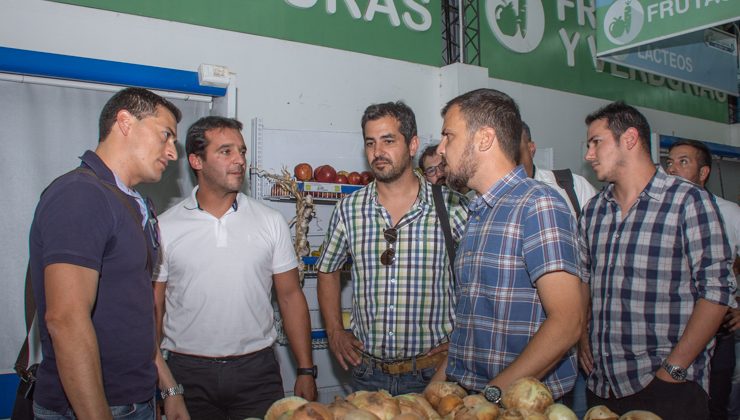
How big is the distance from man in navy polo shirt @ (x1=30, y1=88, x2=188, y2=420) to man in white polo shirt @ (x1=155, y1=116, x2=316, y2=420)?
692mm

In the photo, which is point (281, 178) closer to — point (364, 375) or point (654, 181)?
point (364, 375)

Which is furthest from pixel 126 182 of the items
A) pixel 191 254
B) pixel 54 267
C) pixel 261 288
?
pixel 261 288

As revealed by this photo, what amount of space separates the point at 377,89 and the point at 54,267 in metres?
3.88

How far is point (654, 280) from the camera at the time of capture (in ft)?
7.98

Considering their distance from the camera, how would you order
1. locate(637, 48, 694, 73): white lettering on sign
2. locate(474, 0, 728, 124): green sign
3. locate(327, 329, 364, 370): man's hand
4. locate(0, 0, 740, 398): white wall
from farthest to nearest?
locate(474, 0, 728, 124): green sign
locate(637, 48, 694, 73): white lettering on sign
locate(0, 0, 740, 398): white wall
locate(327, 329, 364, 370): man's hand

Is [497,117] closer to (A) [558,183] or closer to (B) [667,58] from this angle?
(A) [558,183]

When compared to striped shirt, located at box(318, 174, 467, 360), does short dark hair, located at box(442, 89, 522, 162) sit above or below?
above

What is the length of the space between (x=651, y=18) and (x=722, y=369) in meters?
2.50

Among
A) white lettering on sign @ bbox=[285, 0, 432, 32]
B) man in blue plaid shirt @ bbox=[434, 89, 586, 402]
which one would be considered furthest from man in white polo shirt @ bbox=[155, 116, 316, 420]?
white lettering on sign @ bbox=[285, 0, 432, 32]

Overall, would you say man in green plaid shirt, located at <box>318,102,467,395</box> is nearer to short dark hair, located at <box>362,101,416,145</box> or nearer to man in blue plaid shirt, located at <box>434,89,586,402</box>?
short dark hair, located at <box>362,101,416,145</box>

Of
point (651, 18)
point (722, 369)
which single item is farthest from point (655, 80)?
point (722, 369)

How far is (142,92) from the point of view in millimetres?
2230

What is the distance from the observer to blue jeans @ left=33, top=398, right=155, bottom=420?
1.92 metres

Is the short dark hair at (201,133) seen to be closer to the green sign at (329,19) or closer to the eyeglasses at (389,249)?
the eyeglasses at (389,249)
